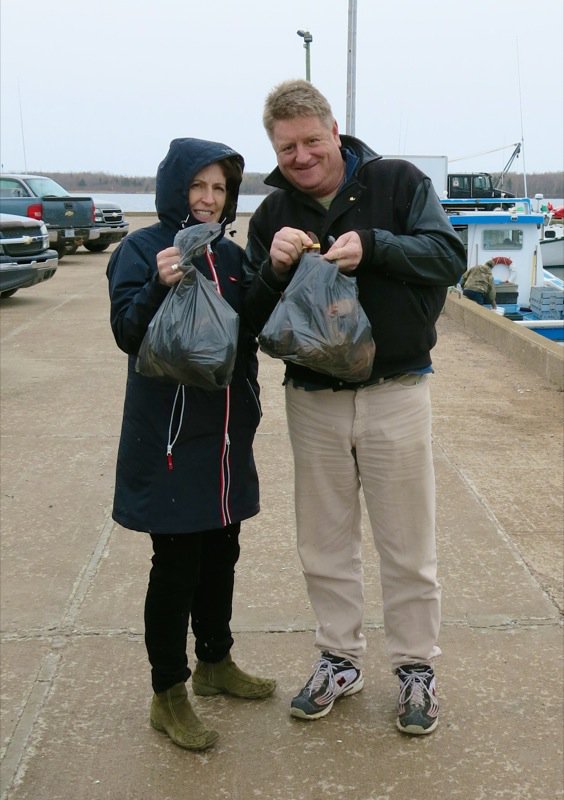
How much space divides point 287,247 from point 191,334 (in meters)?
0.36

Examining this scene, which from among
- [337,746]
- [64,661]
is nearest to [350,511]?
[337,746]

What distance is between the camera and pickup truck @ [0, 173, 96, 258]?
722 inches

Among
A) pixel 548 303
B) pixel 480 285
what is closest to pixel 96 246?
pixel 480 285

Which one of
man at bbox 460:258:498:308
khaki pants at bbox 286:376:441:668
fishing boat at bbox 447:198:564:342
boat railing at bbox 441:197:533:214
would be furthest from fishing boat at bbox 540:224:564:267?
khaki pants at bbox 286:376:441:668

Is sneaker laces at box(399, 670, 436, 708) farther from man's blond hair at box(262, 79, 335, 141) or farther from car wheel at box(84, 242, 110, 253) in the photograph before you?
car wheel at box(84, 242, 110, 253)

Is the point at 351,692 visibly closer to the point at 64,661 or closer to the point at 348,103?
the point at 64,661

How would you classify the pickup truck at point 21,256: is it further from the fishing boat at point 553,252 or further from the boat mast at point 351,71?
the fishing boat at point 553,252

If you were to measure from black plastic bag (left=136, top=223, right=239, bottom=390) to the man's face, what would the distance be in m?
0.33

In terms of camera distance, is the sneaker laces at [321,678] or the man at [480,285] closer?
the sneaker laces at [321,678]

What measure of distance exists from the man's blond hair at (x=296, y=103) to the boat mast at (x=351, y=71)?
1259 centimetres

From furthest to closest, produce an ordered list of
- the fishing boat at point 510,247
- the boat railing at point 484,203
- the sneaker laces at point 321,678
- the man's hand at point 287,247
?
the boat railing at point 484,203
the fishing boat at point 510,247
the sneaker laces at point 321,678
the man's hand at point 287,247

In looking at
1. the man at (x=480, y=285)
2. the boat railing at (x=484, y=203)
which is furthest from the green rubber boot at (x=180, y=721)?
the boat railing at (x=484, y=203)

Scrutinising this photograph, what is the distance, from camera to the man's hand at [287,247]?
2.77m

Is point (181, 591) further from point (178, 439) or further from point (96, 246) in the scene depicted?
point (96, 246)
